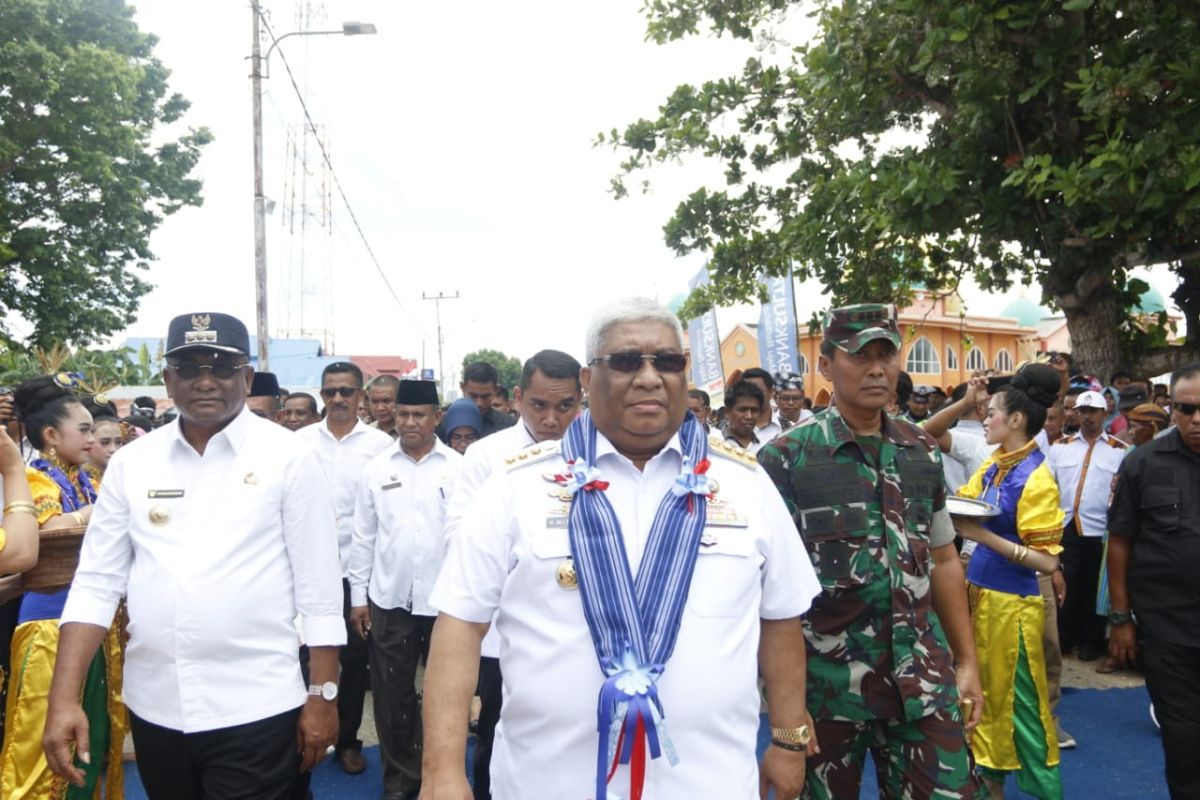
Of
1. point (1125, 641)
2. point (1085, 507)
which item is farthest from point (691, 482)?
point (1085, 507)

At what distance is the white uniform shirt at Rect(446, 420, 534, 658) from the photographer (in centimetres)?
403

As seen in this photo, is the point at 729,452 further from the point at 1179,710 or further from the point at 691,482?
the point at 1179,710

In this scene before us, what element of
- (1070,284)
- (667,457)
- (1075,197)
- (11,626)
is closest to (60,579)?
(11,626)

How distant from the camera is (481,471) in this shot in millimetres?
4234

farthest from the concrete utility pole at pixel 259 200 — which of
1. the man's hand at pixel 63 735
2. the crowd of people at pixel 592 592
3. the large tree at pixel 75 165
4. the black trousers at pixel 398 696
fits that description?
the man's hand at pixel 63 735

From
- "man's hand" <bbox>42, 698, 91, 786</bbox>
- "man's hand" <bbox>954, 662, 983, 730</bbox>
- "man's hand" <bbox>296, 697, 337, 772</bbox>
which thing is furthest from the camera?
"man's hand" <bbox>954, 662, 983, 730</bbox>

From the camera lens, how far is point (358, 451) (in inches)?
246

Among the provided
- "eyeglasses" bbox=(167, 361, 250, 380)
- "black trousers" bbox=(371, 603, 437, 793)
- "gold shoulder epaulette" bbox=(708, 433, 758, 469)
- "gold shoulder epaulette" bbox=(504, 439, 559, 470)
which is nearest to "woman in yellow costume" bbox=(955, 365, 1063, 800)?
"gold shoulder epaulette" bbox=(708, 433, 758, 469)

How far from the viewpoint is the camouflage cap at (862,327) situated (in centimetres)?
324

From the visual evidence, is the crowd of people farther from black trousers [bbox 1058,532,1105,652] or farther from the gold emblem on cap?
black trousers [bbox 1058,532,1105,652]

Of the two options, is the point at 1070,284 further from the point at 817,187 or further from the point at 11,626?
the point at 11,626

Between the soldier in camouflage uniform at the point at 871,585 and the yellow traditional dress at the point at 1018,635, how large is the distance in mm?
1136

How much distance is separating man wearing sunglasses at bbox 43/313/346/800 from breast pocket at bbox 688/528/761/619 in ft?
4.84

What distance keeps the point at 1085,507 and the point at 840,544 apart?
533cm
